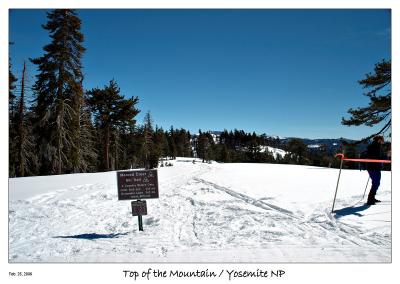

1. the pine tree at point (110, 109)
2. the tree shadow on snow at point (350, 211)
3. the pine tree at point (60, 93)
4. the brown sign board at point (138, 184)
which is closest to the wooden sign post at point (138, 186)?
the brown sign board at point (138, 184)

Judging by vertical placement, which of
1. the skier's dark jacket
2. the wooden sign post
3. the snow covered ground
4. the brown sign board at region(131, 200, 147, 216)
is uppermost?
the skier's dark jacket

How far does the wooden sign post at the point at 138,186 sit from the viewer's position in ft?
22.5

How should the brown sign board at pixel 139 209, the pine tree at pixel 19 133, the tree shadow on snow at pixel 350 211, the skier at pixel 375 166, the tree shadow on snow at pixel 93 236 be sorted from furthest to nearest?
the pine tree at pixel 19 133 < the skier at pixel 375 166 < the tree shadow on snow at pixel 350 211 < the brown sign board at pixel 139 209 < the tree shadow on snow at pixel 93 236

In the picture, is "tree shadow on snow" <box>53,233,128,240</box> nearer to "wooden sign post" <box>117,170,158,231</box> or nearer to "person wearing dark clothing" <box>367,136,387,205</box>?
"wooden sign post" <box>117,170,158,231</box>

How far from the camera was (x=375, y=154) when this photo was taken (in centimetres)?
782

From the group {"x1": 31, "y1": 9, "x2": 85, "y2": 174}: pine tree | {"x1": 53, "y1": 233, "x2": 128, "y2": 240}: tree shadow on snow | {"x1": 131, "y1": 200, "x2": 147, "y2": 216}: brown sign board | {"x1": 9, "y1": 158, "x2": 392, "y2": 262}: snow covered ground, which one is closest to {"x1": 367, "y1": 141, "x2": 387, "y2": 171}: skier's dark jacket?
{"x1": 9, "y1": 158, "x2": 392, "y2": 262}: snow covered ground

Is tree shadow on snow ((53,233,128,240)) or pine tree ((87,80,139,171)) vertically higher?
pine tree ((87,80,139,171))

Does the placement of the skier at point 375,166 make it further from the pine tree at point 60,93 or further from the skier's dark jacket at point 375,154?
the pine tree at point 60,93

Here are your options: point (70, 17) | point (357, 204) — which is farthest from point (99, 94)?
point (357, 204)

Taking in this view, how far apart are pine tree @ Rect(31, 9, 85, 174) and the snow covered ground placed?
32.8 ft

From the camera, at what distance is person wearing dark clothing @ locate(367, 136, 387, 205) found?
7688 mm

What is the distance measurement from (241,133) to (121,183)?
135m

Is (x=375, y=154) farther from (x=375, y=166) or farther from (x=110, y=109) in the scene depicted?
(x=110, y=109)
